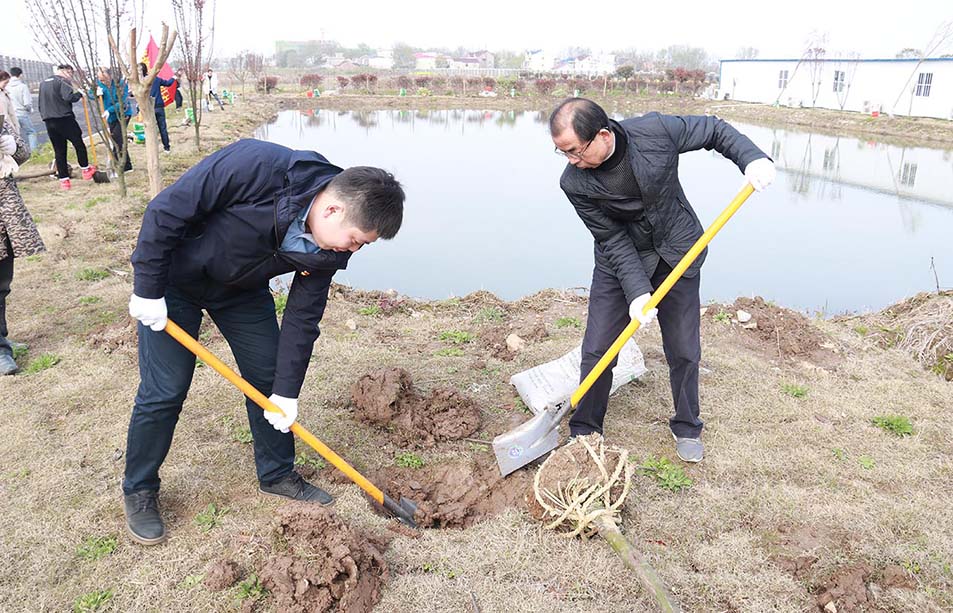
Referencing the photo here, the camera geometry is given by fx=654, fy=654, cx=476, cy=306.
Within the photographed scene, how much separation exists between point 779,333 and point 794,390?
1.00m

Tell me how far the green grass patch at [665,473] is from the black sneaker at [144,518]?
2401mm

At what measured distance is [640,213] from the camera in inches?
128

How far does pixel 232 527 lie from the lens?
9.80 feet

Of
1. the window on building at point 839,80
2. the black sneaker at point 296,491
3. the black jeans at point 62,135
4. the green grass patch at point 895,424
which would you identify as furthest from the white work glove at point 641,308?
the window on building at point 839,80

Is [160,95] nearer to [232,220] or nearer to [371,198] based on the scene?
[232,220]

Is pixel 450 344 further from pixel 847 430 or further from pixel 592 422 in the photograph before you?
pixel 847 430

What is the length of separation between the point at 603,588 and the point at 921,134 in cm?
2599

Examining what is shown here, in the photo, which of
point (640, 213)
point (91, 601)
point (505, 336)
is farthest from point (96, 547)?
point (505, 336)

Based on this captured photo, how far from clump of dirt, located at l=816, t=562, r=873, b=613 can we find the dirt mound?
4.48 feet

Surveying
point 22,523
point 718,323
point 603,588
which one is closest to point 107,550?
point 22,523

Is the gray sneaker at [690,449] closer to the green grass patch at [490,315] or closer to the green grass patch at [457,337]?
the green grass patch at [457,337]

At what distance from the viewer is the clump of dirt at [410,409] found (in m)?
3.87

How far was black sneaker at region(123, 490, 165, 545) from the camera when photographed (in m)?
2.86

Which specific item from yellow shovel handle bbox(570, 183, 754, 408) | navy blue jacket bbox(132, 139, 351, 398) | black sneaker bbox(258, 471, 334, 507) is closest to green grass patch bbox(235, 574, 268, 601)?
black sneaker bbox(258, 471, 334, 507)
